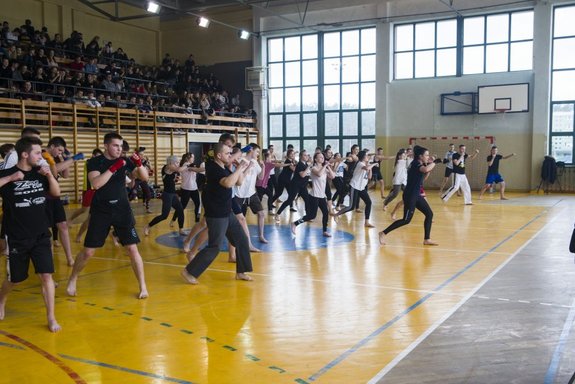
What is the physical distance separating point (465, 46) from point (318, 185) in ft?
54.4

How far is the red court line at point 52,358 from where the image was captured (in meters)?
4.48

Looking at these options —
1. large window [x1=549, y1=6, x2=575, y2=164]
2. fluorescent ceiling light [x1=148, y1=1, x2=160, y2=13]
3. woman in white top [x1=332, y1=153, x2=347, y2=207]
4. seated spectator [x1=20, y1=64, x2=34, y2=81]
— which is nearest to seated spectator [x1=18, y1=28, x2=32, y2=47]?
seated spectator [x1=20, y1=64, x2=34, y2=81]

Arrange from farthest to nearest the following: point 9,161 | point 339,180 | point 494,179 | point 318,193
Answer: point 494,179, point 339,180, point 318,193, point 9,161

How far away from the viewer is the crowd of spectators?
62.9 feet

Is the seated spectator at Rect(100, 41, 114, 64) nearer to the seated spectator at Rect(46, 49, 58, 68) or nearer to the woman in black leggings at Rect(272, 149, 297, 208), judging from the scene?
the seated spectator at Rect(46, 49, 58, 68)

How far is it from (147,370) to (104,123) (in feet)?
59.4

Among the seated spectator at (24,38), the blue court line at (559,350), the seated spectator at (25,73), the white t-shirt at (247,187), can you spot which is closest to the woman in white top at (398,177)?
the white t-shirt at (247,187)

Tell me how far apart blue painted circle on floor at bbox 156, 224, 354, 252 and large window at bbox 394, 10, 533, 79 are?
1563 centimetres

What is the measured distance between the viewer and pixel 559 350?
16.3 ft

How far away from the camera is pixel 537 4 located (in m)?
23.4

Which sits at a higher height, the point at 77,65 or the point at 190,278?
the point at 77,65

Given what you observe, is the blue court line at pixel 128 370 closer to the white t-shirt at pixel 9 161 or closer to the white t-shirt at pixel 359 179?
the white t-shirt at pixel 9 161

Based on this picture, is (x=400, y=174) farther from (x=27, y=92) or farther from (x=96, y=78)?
(x=96, y=78)

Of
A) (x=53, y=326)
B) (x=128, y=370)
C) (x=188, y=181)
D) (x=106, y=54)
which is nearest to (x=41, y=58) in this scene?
(x=106, y=54)
